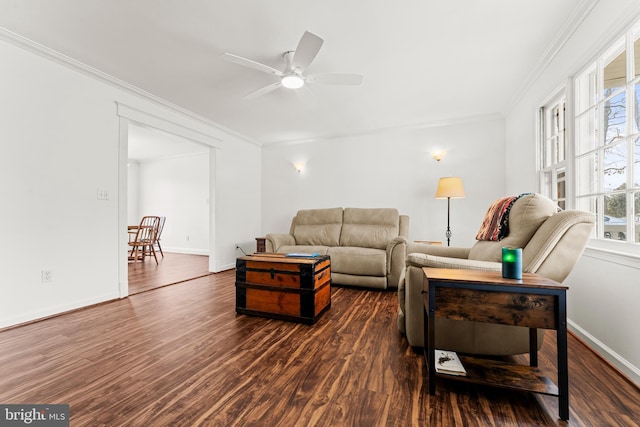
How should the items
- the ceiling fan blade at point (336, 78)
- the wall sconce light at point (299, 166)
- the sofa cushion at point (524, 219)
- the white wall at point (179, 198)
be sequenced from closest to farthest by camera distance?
the sofa cushion at point (524, 219) → the ceiling fan blade at point (336, 78) → the wall sconce light at point (299, 166) → the white wall at point (179, 198)

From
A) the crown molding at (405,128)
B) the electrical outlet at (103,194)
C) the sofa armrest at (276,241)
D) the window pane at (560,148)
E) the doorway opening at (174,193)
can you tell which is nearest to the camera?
the window pane at (560,148)

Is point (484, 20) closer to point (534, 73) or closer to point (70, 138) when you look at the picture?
point (534, 73)

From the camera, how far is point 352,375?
150 cm

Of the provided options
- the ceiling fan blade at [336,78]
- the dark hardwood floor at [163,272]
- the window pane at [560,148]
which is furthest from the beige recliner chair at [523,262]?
the dark hardwood floor at [163,272]

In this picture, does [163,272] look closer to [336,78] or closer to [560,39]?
[336,78]

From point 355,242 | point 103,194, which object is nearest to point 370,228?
point 355,242

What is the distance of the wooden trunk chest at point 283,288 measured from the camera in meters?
2.24

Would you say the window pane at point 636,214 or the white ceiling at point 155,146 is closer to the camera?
the window pane at point 636,214

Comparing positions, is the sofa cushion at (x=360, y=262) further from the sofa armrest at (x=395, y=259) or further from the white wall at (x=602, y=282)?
the white wall at (x=602, y=282)

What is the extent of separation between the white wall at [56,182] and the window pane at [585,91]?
4.33 m

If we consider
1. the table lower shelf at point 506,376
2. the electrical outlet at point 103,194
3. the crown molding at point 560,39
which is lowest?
the table lower shelf at point 506,376

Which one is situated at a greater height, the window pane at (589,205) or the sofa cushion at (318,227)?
the window pane at (589,205)

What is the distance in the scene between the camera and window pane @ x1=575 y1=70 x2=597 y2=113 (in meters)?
1.99

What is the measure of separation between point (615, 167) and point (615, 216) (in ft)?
1.03
